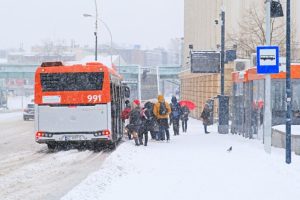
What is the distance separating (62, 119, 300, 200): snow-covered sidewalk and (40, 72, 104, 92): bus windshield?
2.68 metres

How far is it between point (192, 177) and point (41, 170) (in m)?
4.12

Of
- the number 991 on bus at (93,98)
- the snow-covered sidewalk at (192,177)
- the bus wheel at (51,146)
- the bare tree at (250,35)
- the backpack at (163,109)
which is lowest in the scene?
the bus wheel at (51,146)

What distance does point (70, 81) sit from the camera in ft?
66.7

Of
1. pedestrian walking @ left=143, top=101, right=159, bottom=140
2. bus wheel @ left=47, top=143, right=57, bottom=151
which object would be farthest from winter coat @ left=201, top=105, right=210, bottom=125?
bus wheel @ left=47, top=143, right=57, bottom=151

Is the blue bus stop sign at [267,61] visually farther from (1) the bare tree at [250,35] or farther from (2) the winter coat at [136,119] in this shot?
(1) the bare tree at [250,35]

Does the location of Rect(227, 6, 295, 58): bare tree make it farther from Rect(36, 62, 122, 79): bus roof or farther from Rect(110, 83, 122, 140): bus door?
Rect(36, 62, 122, 79): bus roof

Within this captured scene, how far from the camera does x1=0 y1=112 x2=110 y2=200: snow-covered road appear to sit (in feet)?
37.0

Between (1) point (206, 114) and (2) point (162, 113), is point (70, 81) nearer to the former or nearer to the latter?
(2) point (162, 113)

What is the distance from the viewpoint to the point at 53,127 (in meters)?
20.1

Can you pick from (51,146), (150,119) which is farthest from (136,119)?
(51,146)

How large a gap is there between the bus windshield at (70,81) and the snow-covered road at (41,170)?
2073 mm

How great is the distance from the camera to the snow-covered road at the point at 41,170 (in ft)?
37.0

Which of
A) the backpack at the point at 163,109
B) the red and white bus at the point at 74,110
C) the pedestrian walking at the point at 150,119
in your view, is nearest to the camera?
the red and white bus at the point at 74,110

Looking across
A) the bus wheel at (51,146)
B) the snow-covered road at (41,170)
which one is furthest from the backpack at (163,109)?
the bus wheel at (51,146)
